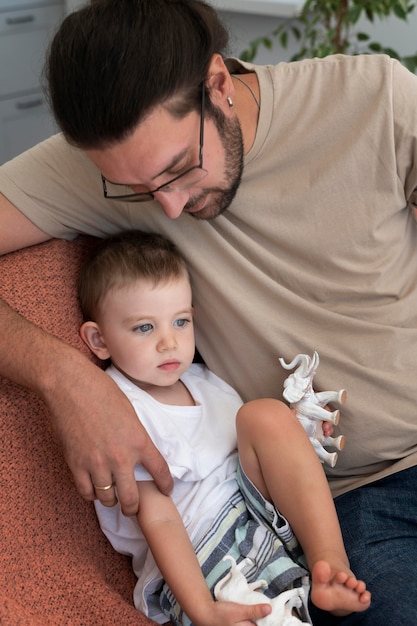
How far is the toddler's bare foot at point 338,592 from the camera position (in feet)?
3.68

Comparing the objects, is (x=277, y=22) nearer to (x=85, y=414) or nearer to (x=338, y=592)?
(x=85, y=414)

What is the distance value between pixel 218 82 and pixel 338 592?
32.0 inches

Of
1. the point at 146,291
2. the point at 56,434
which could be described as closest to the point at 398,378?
the point at 146,291

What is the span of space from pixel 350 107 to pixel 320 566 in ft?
2.47

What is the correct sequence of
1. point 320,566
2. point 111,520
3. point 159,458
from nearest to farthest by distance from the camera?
point 320,566
point 159,458
point 111,520

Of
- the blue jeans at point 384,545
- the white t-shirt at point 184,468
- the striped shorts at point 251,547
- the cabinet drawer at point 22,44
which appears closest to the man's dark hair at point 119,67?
the white t-shirt at point 184,468

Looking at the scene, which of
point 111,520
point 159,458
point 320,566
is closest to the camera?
point 320,566

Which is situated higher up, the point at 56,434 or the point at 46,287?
the point at 46,287

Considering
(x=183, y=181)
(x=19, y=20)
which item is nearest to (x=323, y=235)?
(x=183, y=181)

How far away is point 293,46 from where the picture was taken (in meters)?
3.68

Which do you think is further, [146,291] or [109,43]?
[146,291]

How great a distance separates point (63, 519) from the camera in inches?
52.4

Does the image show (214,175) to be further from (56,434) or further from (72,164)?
(56,434)

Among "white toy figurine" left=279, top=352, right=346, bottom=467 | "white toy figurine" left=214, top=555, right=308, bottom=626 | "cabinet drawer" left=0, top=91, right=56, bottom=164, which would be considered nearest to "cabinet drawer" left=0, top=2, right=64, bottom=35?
"cabinet drawer" left=0, top=91, right=56, bottom=164
